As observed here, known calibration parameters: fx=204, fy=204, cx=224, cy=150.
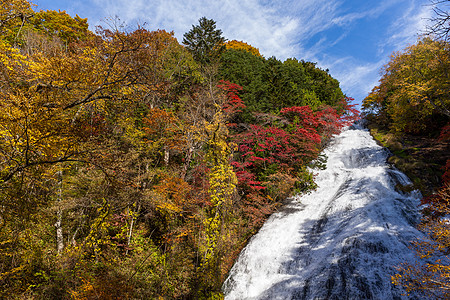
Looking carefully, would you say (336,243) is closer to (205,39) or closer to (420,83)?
(420,83)

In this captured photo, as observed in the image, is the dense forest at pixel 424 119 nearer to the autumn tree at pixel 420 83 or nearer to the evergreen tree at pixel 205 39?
the autumn tree at pixel 420 83

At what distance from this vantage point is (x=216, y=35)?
2364 centimetres

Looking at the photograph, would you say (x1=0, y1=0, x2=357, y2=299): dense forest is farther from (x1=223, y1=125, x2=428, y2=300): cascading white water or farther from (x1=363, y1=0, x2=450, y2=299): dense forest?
(x1=363, y1=0, x2=450, y2=299): dense forest

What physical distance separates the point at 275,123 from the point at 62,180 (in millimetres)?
14689

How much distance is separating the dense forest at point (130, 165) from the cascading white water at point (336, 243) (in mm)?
1456

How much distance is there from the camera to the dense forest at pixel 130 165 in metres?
4.39

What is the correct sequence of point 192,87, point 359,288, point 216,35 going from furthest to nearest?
point 216,35, point 192,87, point 359,288

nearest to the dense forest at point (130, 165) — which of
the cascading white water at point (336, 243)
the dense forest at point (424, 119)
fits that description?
the cascading white water at point (336, 243)

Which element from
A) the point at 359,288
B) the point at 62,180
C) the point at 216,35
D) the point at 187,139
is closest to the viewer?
the point at 359,288

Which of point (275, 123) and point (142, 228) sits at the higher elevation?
point (275, 123)

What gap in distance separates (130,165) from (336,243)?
1127cm

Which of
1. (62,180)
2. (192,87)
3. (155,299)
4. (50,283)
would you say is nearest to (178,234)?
(155,299)

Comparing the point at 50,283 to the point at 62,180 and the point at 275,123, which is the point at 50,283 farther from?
the point at 275,123

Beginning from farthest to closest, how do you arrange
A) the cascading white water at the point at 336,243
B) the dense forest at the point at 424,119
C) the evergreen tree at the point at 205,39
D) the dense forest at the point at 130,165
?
the evergreen tree at the point at 205,39
the dense forest at the point at 424,119
the cascading white water at the point at 336,243
the dense forest at the point at 130,165
